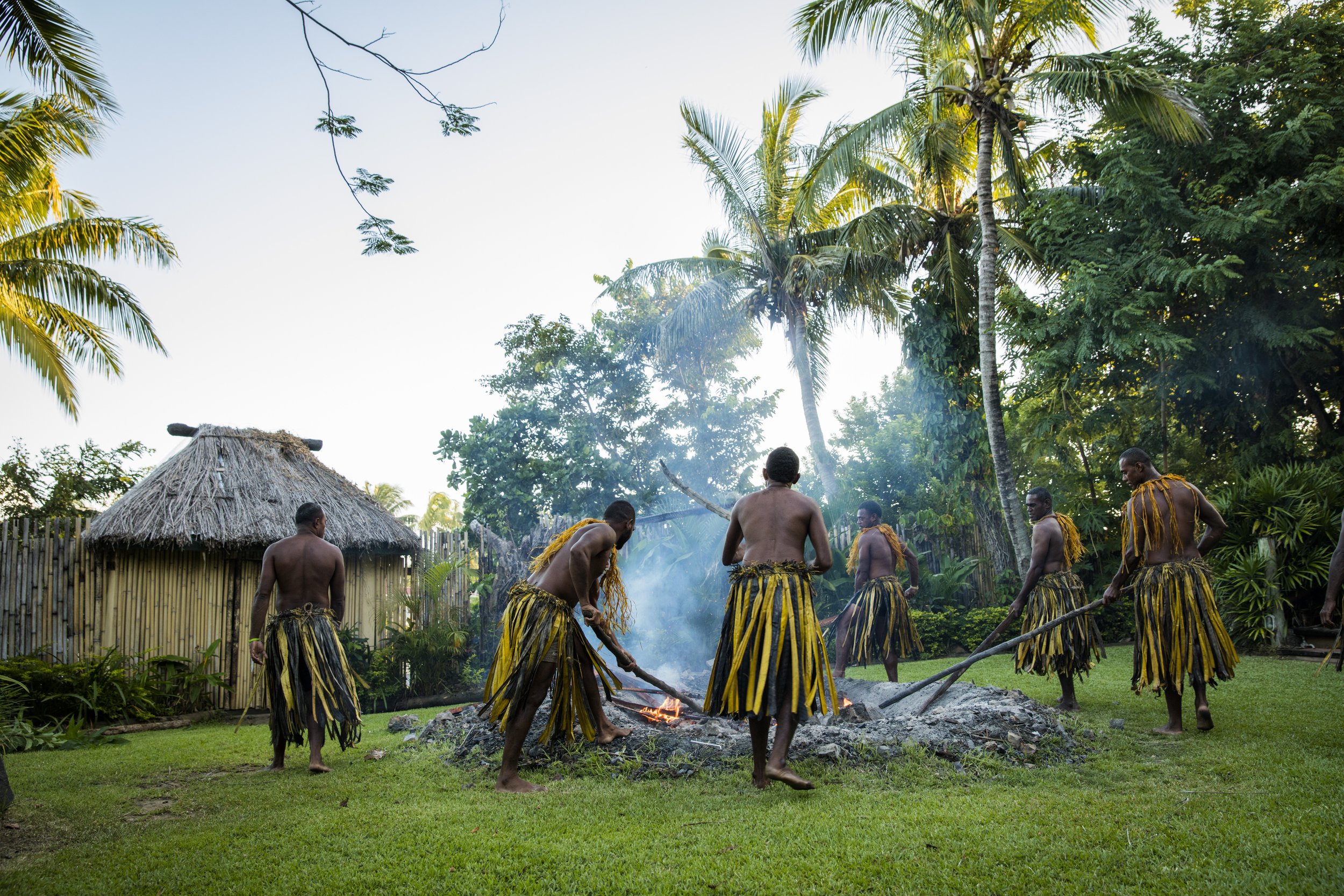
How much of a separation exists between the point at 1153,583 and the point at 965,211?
9.65m

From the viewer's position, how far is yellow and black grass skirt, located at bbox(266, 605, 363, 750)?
516cm

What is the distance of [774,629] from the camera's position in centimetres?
407

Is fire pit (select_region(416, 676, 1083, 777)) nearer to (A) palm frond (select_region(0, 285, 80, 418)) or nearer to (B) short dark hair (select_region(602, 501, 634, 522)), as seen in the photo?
(B) short dark hair (select_region(602, 501, 634, 522))

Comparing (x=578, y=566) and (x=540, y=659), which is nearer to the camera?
(x=540, y=659)

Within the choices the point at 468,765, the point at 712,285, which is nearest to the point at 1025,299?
the point at 712,285

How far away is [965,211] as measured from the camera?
44.4 feet

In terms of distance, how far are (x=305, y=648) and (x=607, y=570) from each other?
78.3 inches

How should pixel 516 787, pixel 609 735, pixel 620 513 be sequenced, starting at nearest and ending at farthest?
1. pixel 516 787
2. pixel 620 513
3. pixel 609 735

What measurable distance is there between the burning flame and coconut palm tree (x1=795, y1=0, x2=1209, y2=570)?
20.2ft

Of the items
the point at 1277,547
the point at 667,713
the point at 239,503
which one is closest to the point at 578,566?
the point at 667,713

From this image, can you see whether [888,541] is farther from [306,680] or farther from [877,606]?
[306,680]

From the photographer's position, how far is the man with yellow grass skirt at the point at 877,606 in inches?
287

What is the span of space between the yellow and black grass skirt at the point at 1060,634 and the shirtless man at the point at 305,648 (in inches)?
190

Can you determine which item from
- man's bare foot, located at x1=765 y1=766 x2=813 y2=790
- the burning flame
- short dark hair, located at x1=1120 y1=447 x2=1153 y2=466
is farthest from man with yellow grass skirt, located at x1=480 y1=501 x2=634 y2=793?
short dark hair, located at x1=1120 y1=447 x2=1153 y2=466
